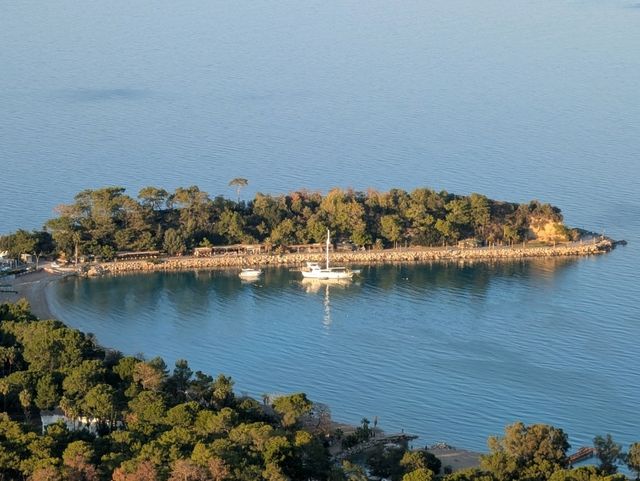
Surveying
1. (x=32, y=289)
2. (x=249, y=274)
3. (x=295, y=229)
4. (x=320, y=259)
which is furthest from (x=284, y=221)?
(x=32, y=289)

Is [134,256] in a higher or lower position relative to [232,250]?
lower

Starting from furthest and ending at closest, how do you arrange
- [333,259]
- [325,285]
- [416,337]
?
[333,259], [325,285], [416,337]

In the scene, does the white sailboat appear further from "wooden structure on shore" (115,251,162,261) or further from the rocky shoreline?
"wooden structure on shore" (115,251,162,261)

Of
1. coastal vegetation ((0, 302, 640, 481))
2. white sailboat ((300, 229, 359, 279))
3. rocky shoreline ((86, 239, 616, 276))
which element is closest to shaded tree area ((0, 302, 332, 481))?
coastal vegetation ((0, 302, 640, 481))

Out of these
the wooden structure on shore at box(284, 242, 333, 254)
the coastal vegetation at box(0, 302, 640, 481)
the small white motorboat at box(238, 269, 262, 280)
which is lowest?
the coastal vegetation at box(0, 302, 640, 481)

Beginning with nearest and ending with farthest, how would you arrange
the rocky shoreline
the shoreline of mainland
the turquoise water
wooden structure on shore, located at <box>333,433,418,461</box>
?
wooden structure on shore, located at <box>333,433,418,461</box>
the turquoise water
the shoreline of mainland
the rocky shoreline

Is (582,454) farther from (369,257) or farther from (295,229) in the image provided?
(295,229)

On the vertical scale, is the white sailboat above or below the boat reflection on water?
above
